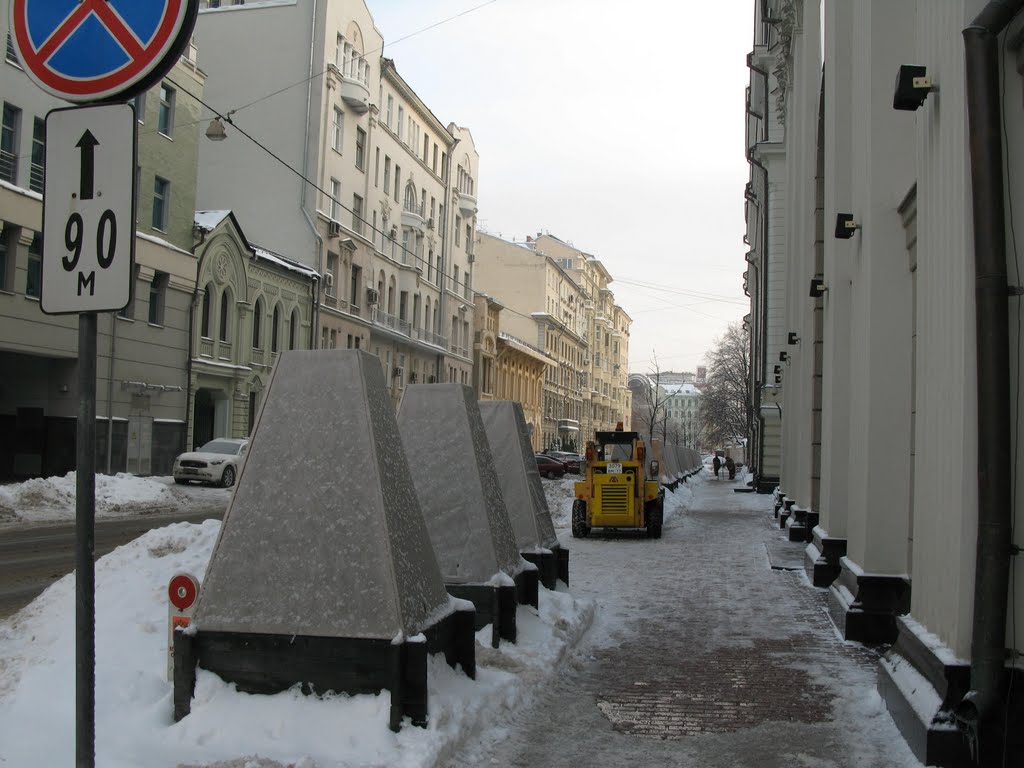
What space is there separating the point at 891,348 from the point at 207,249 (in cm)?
3027

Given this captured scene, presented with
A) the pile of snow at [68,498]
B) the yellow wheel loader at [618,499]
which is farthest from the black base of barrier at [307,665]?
the yellow wheel loader at [618,499]

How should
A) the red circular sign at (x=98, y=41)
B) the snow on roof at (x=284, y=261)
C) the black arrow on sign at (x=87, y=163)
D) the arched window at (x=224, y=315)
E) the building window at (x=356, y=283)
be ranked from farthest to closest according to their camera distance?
1. the building window at (x=356, y=283)
2. the snow on roof at (x=284, y=261)
3. the arched window at (x=224, y=315)
4. the red circular sign at (x=98, y=41)
5. the black arrow on sign at (x=87, y=163)

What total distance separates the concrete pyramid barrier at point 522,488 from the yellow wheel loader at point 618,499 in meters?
9.34

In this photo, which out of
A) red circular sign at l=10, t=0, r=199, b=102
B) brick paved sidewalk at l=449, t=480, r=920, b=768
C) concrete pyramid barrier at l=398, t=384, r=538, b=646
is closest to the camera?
red circular sign at l=10, t=0, r=199, b=102

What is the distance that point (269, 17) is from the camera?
147ft

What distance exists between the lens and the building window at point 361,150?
48812 mm

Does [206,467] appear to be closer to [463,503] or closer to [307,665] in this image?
[463,503]

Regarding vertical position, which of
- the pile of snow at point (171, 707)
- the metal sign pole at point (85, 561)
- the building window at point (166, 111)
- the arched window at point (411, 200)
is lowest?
→ the pile of snow at point (171, 707)

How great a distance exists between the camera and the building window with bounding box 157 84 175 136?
33.6m

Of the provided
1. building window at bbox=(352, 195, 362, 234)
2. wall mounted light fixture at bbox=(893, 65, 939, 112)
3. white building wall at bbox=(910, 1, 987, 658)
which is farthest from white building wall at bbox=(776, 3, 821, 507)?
building window at bbox=(352, 195, 362, 234)

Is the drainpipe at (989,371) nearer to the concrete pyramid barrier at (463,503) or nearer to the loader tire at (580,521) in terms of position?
the concrete pyramid barrier at (463,503)

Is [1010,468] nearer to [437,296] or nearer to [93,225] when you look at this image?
[93,225]

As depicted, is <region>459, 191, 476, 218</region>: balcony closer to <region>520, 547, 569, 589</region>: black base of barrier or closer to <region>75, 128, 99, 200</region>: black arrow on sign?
<region>520, 547, 569, 589</region>: black base of barrier

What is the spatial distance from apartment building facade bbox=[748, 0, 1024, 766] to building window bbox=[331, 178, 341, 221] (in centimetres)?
3763
